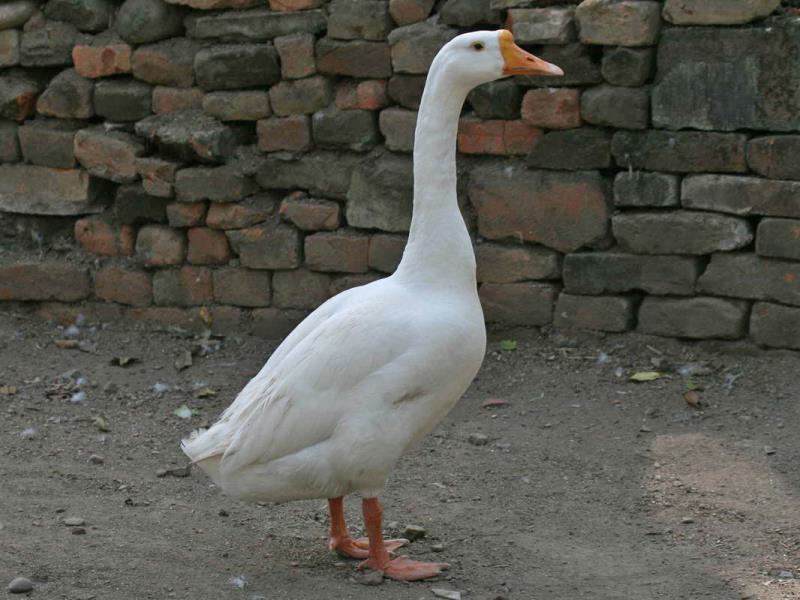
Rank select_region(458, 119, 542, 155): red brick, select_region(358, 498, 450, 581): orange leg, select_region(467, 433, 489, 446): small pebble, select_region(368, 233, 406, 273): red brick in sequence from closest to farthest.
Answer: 1. select_region(358, 498, 450, 581): orange leg
2. select_region(467, 433, 489, 446): small pebble
3. select_region(458, 119, 542, 155): red brick
4. select_region(368, 233, 406, 273): red brick

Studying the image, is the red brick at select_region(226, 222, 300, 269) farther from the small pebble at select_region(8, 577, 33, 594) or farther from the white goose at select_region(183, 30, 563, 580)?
the small pebble at select_region(8, 577, 33, 594)

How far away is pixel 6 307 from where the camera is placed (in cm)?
741

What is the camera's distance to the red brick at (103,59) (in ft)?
22.9

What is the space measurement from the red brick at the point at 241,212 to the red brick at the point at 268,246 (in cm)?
4

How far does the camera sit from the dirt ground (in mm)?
4387

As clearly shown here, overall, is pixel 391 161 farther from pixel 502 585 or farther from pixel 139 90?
pixel 502 585

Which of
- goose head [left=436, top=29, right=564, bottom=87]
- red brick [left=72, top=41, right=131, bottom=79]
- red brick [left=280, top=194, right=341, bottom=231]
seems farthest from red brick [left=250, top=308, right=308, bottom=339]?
goose head [left=436, top=29, right=564, bottom=87]

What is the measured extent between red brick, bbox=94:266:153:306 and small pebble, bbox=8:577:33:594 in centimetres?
322

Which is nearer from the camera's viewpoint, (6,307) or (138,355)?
(138,355)

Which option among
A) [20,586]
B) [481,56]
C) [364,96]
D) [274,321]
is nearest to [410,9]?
[364,96]

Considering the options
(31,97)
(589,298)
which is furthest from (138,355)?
(589,298)

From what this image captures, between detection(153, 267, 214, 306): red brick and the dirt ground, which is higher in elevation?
detection(153, 267, 214, 306): red brick

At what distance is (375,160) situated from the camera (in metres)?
6.71

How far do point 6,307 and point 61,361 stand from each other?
0.83m
